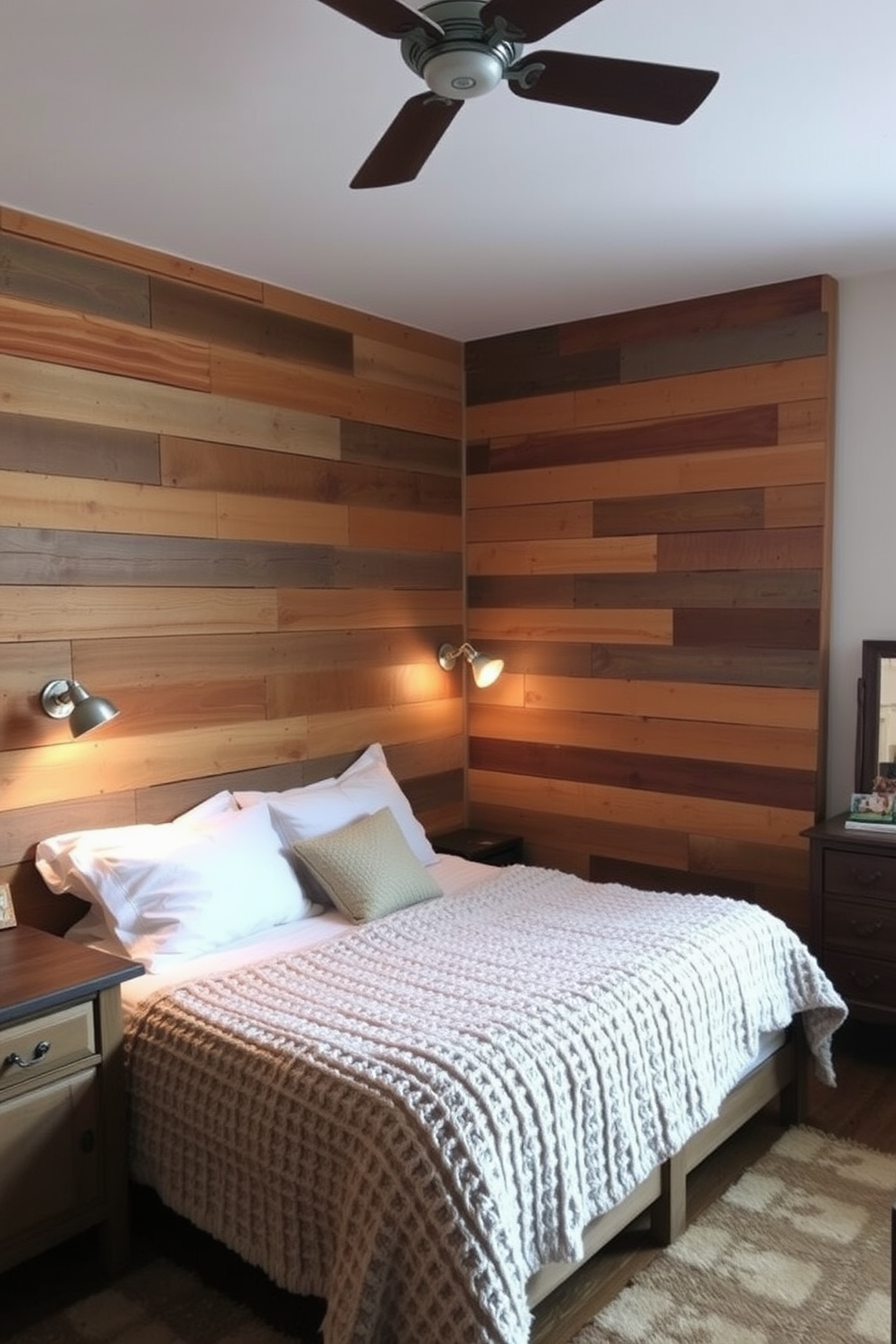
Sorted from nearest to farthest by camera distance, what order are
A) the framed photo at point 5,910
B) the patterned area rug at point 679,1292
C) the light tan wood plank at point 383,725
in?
the patterned area rug at point 679,1292 → the framed photo at point 5,910 → the light tan wood plank at point 383,725

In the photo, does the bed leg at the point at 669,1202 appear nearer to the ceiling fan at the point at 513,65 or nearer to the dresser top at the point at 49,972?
the dresser top at the point at 49,972

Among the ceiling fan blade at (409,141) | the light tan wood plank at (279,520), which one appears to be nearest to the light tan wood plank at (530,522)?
the light tan wood plank at (279,520)

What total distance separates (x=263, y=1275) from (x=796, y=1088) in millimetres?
1521

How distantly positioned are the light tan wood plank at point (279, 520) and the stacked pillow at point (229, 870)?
832 millimetres

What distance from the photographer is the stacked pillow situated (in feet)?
8.92

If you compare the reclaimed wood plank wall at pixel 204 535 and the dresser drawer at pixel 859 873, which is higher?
the reclaimed wood plank wall at pixel 204 535

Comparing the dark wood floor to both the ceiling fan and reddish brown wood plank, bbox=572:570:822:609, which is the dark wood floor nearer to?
reddish brown wood plank, bbox=572:570:822:609

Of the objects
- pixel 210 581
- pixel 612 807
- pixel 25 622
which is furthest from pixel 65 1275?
pixel 612 807

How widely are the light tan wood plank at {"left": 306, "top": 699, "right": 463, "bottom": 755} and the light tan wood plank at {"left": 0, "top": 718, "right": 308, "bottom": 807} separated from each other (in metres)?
0.08

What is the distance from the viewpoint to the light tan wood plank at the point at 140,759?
282 cm

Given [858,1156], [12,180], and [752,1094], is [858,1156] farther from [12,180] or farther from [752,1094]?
[12,180]

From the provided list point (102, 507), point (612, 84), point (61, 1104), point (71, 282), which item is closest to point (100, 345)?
point (71, 282)

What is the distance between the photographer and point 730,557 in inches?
142

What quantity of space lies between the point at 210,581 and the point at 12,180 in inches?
47.2
